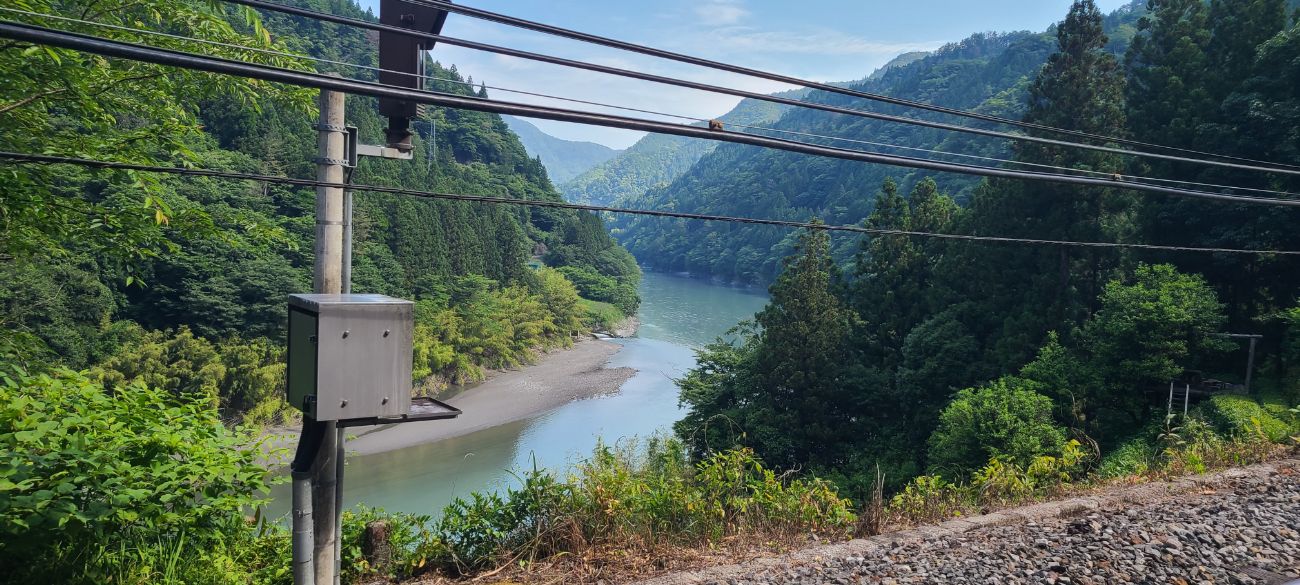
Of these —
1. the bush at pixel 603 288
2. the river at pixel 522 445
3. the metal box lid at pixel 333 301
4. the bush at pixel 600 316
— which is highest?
the metal box lid at pixel 333 301

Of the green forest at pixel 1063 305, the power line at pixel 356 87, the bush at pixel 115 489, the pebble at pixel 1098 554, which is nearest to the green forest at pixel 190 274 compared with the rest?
the bush at pixel 115 489

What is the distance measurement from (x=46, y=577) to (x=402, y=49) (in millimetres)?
2611


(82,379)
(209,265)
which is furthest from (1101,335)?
(209,265)

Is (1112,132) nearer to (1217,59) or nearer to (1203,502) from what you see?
(1217,59)

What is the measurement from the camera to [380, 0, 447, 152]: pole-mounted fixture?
3.23m

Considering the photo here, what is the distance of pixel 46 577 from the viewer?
2926 millimetres

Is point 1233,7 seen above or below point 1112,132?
above

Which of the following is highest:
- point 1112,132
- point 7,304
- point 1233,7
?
point 1233,7

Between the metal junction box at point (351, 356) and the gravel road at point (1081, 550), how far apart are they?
1.64 m

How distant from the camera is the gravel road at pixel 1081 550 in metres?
3.51

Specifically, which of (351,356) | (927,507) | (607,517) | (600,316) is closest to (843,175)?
(600,316)

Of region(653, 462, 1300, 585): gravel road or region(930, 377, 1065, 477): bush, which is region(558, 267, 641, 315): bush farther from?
region(653, 462, 1300, 585): gravel road

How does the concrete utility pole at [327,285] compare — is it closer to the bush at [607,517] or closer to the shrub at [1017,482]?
the bush at [607,517]

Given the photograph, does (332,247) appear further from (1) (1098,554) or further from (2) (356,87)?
(1) (1098,554)
